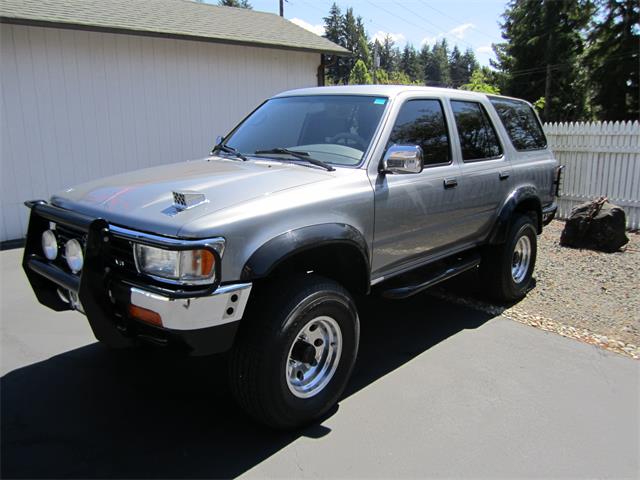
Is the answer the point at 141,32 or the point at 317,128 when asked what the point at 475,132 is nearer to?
the point at 317,128

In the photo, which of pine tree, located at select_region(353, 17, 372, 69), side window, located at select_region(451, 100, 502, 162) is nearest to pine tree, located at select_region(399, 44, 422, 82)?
pine tree, located at select_region(353, 17, 372, 69)

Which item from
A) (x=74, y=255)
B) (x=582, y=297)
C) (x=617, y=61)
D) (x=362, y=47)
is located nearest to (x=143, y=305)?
(x=74, y=255)

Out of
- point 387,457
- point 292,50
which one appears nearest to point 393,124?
point 387,457

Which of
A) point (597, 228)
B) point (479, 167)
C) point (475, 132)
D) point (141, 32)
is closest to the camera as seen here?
point (479, 167)

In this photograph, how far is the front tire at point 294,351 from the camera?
111 inches

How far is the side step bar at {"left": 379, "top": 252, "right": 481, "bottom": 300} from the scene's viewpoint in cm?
387

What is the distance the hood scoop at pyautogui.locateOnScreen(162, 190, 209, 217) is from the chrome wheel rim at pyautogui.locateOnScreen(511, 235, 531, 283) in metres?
3.81

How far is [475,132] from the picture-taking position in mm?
4777

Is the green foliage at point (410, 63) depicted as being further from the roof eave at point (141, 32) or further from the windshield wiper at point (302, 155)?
the windshield wiper at point (302, 155)

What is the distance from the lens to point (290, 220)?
2.94 metres

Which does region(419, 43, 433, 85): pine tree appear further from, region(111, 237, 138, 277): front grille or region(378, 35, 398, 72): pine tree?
region(111, 237, 138, 277): front grille

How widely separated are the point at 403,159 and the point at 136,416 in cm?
239

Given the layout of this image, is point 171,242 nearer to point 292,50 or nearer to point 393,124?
point 393,124

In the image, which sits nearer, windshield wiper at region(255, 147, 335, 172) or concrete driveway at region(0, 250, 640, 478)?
concrete driveway at region(0, 250, 640, 478)
